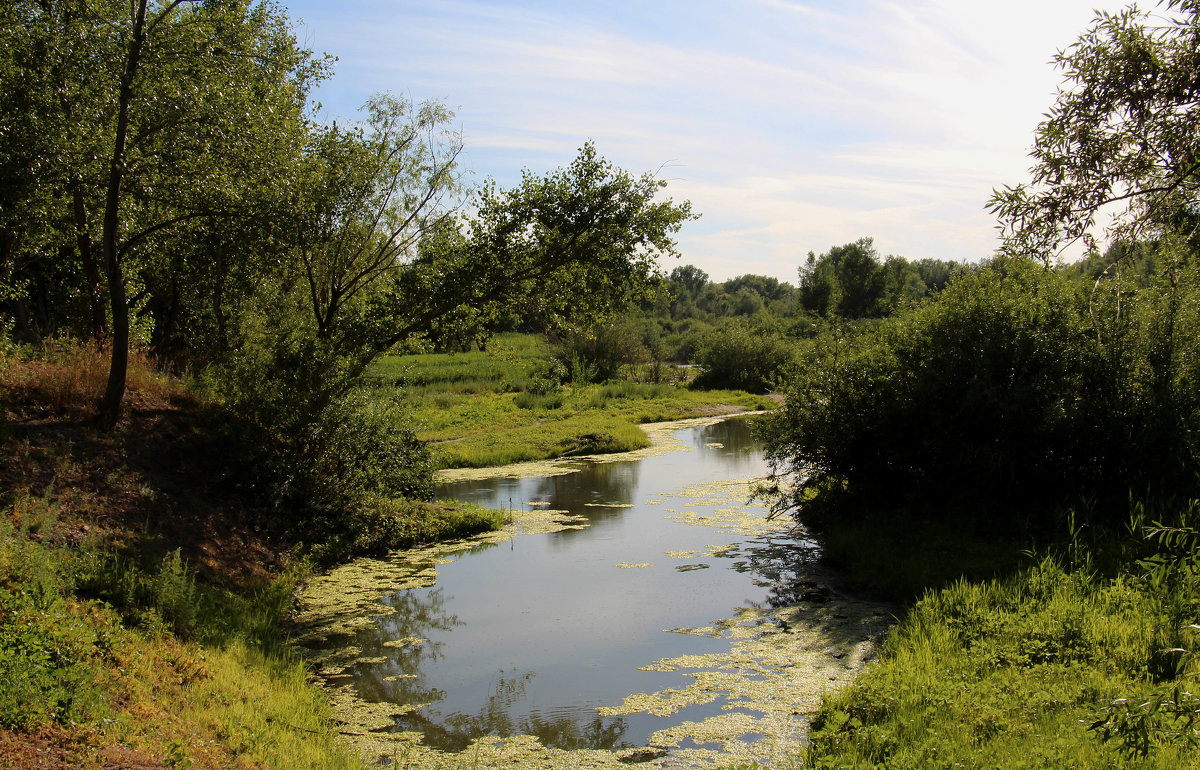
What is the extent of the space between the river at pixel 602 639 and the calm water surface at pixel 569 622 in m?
0.03

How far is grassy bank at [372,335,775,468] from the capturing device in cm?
2136

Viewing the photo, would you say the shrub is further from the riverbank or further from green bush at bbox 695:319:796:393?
green bush at bbox 695:319:796:393

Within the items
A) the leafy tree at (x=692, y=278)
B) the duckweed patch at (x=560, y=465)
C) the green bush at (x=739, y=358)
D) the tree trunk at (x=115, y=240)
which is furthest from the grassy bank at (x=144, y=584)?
the leafy tree at (x=692, y=278)

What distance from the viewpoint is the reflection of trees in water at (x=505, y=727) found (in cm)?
660

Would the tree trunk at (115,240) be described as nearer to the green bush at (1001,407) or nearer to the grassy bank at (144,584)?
the grassy bank at (144,584)

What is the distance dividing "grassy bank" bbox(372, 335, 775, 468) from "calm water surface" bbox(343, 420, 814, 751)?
3318 millimetres

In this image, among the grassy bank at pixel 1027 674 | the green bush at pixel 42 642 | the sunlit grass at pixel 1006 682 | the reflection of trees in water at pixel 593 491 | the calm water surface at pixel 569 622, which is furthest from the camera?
the reflection of trees in water at pixel 593 491

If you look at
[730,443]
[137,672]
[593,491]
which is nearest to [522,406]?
[730,443]

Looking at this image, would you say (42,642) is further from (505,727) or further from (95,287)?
(95,287)

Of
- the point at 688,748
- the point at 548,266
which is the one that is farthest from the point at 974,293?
the point at 688,748

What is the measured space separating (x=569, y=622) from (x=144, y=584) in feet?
15.1

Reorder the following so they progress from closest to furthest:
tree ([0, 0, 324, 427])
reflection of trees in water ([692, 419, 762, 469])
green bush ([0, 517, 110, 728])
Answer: green bush ([0, 517, 110, 728]) < tree ([0, 0, 324, 427]) < reflection of trees in water ([692, 419, 762, 469])

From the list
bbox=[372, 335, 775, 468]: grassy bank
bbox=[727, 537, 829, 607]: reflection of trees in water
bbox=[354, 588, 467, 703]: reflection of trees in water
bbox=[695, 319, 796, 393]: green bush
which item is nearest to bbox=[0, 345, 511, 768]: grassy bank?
bbox=[354, 588, 467, 703]: reflection of trees in water

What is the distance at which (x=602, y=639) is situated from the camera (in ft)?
29.8
